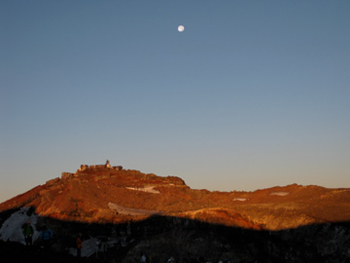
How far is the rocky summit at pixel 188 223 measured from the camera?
38219 mm

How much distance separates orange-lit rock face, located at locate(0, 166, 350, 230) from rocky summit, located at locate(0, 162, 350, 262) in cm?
14

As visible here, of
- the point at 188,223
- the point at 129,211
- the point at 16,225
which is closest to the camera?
the point at 188,223

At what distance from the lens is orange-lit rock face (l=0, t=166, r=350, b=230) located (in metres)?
44.8

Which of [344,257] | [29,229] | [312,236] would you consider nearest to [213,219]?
[312,236]

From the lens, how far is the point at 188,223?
160ft

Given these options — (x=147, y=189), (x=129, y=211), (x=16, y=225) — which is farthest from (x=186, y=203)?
(x=16, y=225)

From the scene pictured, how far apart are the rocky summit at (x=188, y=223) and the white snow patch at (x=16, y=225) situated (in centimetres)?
19

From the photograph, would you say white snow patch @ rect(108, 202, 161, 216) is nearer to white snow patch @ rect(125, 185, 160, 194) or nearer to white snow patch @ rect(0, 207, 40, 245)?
white snow patch @ rect(125, 185, 160, 194)

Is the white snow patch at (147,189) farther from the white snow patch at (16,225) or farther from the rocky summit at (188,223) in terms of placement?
the white snow patch at (16,225)

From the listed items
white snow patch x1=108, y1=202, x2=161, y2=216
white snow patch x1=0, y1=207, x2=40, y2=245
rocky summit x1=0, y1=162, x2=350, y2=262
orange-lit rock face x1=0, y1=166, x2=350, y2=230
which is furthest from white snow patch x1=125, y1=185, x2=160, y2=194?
white snow patch x1=0, y1=207, x2=40, y2=245

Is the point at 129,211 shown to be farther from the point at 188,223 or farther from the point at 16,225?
the point at 16,225

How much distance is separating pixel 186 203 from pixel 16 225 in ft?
98.0

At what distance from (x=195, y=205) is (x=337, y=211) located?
25851mm

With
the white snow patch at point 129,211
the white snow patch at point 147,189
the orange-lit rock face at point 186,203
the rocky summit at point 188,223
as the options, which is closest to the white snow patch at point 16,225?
the rocky summit at point 188,223
